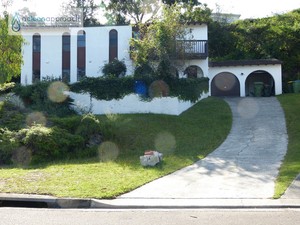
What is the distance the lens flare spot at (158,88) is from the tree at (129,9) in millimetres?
21991

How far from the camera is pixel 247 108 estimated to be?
23578 millimetres

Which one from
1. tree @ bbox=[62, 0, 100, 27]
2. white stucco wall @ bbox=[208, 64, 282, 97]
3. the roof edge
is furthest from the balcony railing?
tree @ bbox=[62, 0, 100, 27]

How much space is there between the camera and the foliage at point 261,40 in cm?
3341

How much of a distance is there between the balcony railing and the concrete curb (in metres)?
14.5

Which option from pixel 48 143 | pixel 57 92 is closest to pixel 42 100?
pixel 57 92

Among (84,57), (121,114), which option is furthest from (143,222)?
(84,57)

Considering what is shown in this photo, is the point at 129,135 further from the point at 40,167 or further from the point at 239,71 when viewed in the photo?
the point at 239,71

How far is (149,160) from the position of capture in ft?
37.7

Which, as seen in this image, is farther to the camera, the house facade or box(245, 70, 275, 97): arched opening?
box(245, 70, 275, 97): arched opening

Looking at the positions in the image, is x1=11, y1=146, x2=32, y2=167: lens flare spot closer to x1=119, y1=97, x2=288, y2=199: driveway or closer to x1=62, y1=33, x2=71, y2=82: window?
x1=119, y1=97, x2=288, y2=199: driveway

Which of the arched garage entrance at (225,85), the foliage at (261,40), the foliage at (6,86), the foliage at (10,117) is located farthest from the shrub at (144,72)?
the foliage at (261,40)

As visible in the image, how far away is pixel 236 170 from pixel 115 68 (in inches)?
730

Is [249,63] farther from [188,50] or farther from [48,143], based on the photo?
[48,143]

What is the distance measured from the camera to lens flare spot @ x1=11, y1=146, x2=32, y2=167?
1309cm
